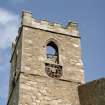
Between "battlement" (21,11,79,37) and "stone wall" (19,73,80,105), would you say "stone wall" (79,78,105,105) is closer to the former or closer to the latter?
"stone wall" (19,73,80,105)

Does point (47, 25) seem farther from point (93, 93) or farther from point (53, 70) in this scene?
point (93, 93)

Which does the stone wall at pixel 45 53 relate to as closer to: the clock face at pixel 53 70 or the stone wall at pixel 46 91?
the clock face at pixel 53 70

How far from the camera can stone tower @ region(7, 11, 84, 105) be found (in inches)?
585

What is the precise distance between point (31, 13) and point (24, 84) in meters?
4.29

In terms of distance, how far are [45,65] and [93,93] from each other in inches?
102

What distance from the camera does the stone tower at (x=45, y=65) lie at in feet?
48.7

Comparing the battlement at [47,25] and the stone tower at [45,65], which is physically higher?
the battlement at [47,25]

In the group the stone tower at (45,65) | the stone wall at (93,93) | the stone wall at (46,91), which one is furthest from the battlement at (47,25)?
the stone wall at (93,93)

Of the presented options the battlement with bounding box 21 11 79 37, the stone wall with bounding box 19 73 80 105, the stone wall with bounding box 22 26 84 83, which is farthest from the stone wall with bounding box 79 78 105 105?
the battlement with bounding box 21 11 79 37

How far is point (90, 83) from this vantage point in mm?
15023

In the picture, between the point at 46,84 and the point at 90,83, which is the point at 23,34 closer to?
the point at 46,84

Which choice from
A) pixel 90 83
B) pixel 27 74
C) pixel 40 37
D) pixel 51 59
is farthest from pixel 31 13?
pixel 90 83

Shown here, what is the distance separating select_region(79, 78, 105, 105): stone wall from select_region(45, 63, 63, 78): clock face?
129 cm

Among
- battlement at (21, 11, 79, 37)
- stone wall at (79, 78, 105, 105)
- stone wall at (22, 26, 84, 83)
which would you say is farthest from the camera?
battlement at (21, 11, 79, 37)
